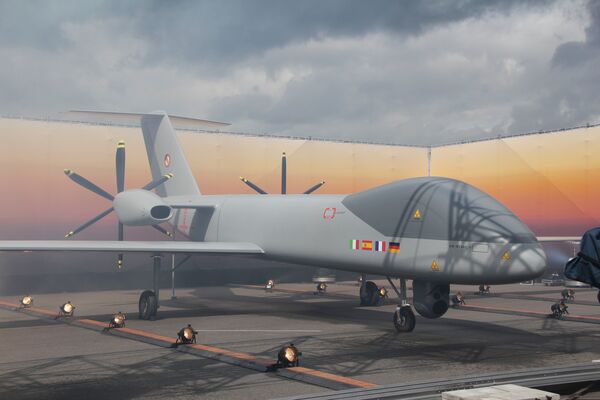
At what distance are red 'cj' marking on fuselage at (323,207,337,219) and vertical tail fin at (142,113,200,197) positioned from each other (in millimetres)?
10112

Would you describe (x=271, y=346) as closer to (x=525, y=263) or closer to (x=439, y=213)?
(x=439, y=213)

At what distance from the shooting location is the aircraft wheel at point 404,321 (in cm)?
1959

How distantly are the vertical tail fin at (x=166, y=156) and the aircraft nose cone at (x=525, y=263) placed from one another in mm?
17177

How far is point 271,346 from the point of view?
55.5 feet

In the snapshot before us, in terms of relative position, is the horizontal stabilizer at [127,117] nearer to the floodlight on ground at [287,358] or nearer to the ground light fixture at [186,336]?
the ground light fixture at [186,336]

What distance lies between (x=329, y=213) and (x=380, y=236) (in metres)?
2.65

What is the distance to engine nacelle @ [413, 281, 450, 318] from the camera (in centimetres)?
1931

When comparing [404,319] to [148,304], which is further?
[148,304]

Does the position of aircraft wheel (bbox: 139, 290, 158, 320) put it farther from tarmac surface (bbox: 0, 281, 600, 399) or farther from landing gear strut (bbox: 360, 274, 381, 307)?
landing gear strut (bbox: 360, 274, 381, 307)

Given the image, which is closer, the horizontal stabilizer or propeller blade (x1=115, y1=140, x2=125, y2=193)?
propeller blade (x1=115, y1=140, x2=125, y2=193)

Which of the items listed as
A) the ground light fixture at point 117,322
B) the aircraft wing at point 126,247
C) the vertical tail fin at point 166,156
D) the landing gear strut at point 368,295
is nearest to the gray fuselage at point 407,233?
the aircraft wing at point 126,247

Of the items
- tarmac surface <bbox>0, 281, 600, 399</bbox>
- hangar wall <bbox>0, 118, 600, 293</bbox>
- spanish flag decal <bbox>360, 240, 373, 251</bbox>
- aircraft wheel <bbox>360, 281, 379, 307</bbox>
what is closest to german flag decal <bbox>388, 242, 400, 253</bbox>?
spanish flag decal <bbox>360, 240, 373, 251</bbox>

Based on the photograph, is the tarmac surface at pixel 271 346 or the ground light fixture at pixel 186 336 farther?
the ground light fixture at pixel 186 336

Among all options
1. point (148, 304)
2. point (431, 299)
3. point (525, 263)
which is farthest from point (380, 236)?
point (148, 304)
